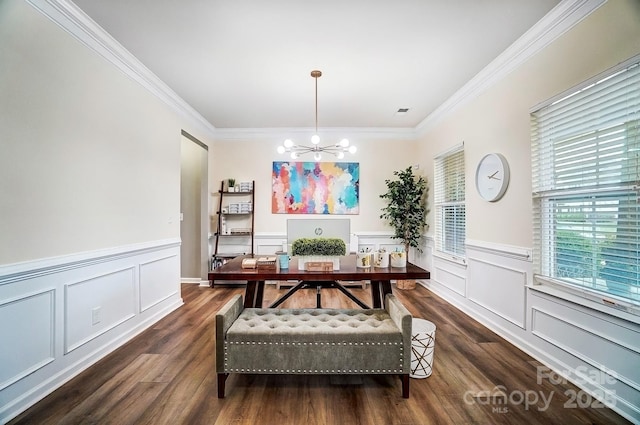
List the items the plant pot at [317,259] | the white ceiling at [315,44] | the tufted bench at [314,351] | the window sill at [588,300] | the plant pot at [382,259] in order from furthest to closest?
the plant pot at [382,259], the plant pot at [317,259], the white ceiling at [315,44], the tufted bench at [314,351], the window sill at [588,300]

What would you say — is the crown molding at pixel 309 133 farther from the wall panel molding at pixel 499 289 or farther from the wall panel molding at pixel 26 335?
the wall panel molding at pixel 26 335

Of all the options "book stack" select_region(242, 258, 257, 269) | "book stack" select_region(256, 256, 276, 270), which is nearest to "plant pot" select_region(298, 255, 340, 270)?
"book stack" select_region(256, 256, 276, 270)

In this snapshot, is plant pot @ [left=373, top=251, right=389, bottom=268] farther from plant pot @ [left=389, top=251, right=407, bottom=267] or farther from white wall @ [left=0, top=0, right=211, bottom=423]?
white wall @ [left=0, top=0, right=211, bottom=423]

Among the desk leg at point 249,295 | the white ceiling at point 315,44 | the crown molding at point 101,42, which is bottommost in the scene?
the desk leg at point 249,295

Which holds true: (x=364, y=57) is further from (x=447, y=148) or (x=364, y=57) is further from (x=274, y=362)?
(x=274, y=362)

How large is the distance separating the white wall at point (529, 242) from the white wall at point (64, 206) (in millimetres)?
3710

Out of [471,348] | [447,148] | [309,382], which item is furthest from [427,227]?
[309,382]

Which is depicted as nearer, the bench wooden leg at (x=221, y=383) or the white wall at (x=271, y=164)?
the bench wooden leg at (x=221, y=383)

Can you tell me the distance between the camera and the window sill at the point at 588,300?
1.66 metres

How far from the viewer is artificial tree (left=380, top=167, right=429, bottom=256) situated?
4684 millimetres

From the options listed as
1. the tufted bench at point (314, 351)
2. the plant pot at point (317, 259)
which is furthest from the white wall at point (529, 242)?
the plant pot at point (317, 259)

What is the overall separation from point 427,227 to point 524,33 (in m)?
2.99

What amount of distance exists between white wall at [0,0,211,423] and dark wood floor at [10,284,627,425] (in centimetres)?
30

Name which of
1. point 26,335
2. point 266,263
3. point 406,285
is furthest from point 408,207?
point 26,335
